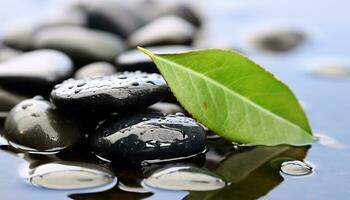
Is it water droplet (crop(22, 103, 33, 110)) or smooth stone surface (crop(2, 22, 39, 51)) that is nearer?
water droplet (crop(22, 103, 33, 110))

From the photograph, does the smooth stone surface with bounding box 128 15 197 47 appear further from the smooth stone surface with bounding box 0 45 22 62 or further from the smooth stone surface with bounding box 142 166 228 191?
the smooth stone surface with bounding box 142 166 228 191

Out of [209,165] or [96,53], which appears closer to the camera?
[209,165]

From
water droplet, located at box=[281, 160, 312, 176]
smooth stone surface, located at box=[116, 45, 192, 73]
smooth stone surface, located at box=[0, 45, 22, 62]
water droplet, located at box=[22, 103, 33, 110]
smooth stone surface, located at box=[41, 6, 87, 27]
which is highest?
smooth stone surface, located at box=[116, 45, 192, 73]

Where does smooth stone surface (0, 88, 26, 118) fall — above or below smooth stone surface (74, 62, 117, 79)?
below

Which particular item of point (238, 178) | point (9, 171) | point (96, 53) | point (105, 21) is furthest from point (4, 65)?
point (238, 178)

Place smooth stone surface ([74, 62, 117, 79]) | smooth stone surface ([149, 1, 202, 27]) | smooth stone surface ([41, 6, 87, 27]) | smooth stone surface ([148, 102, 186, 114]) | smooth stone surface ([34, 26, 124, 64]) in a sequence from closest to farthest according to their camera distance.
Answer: smooth stone surface ([148, 102, 186, 114]) → smooth stone surface ([74, 62, 117, 79]) → smooth stone surface ([34, 26, 124, 64]) → smooth stone surface ([41, 6, 87, 27]) → smooth stone surface ([149, 1, 202, 27])

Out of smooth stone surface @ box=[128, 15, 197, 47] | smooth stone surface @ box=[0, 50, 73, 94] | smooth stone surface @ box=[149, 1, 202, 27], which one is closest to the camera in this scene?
smooth stone surface @ box=[0, 50, 73, 94]

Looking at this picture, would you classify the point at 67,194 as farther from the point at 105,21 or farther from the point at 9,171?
the point at 105,21

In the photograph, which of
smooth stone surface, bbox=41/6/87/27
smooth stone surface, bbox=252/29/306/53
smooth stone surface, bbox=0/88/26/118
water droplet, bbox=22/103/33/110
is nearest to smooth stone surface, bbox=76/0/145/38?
smooth stone surface, bbox=41/6/87/27
